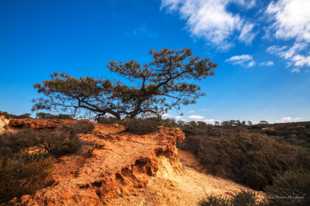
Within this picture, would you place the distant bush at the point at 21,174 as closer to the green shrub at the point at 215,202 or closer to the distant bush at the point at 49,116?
the green shrub at the point at 215,202

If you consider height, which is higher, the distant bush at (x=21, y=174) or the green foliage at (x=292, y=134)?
the green foliage at (x=292, y=134)

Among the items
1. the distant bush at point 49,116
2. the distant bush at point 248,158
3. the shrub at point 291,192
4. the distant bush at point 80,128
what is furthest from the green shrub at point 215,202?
the distant bush at point 49,116

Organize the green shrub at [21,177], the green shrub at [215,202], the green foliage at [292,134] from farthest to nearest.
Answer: the green foliage at [292,134], the green shrub at [215,202], the green shrub at [21,177]

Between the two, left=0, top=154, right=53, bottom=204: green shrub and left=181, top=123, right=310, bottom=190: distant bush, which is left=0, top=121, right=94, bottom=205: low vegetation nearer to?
left=0, top=154, right=53, bottom=204: green shrub

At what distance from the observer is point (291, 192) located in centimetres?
407

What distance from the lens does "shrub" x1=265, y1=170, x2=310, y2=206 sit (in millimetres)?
3593

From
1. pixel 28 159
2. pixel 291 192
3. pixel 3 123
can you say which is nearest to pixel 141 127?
pixel 28 159

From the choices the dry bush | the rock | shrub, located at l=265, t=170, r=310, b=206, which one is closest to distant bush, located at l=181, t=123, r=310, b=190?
shrub, located at l=265, t=170, r=310, b=206

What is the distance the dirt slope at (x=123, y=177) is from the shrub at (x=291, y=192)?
1533mm

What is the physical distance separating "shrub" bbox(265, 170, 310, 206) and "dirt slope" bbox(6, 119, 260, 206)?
1533 mm

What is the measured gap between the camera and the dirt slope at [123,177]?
4.05 meters

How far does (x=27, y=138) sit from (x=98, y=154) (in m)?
2.20

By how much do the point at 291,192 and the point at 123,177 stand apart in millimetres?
3519

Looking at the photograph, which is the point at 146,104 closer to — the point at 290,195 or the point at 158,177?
the point at 158,177
